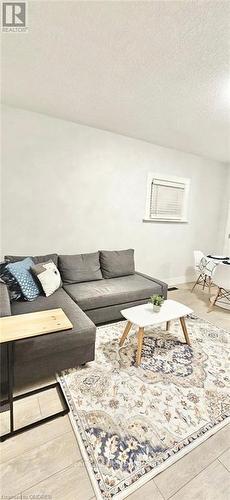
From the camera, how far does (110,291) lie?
2729mm

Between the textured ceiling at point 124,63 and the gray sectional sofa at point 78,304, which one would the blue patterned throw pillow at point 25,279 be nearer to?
the gray sectional sofa at point 78,304

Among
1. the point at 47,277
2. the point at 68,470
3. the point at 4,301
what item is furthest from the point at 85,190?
the point at 68,470

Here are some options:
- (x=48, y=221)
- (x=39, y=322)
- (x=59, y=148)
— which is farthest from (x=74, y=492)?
(x=59, y=148)

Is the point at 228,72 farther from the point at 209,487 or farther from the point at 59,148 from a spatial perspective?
the point at 209,487

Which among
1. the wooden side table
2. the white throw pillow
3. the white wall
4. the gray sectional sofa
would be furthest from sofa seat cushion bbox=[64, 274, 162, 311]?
the wooden side table

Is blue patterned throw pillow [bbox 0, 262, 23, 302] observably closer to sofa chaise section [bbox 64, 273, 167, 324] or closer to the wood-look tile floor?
sofa chaise section [bbox 64, 273, 167, 324]

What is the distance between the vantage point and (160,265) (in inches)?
169

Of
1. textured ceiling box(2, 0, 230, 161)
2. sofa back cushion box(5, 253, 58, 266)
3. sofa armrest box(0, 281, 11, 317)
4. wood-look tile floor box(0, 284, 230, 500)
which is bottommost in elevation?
wood-look tile floor box(0, 284, 230, 500)

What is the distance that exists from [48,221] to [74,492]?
8.67ft

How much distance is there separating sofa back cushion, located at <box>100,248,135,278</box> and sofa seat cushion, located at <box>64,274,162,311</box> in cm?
11

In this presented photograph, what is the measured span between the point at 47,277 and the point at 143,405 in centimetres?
152

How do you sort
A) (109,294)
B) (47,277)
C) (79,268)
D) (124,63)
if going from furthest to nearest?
1. (79,268)
2. (109,294)
3. (47,277)
4. (124,63)

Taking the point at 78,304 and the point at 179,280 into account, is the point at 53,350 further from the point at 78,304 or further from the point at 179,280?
the point at 179,280

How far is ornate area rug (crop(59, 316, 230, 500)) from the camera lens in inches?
48.6
